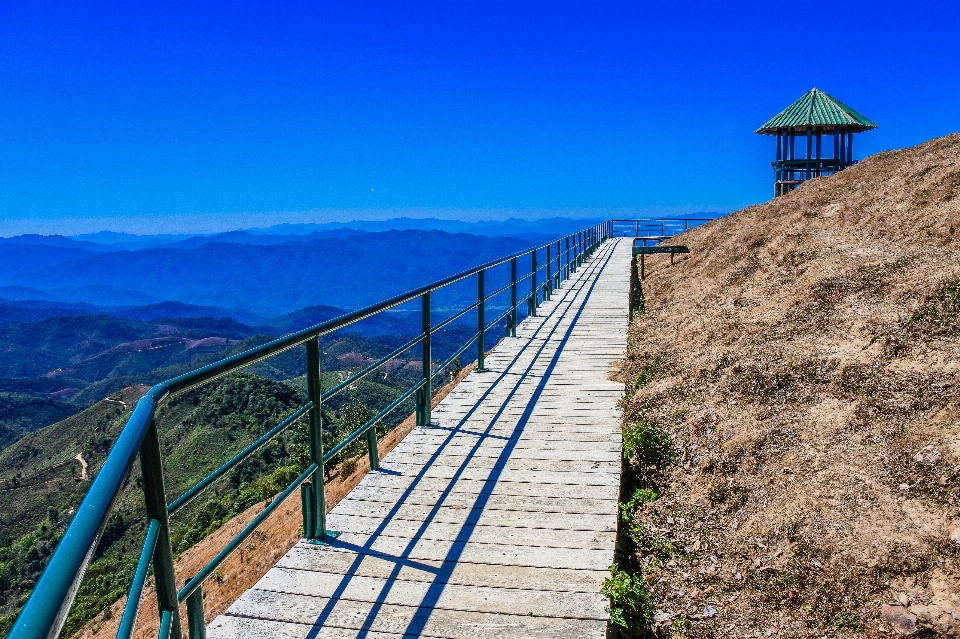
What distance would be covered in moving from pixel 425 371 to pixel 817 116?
24413mm

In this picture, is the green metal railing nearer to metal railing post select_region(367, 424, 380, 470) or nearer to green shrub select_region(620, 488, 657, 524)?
metal railing post select_region(367, 424, 380, 470)

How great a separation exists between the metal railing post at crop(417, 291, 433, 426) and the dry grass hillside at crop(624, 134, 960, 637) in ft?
5.56

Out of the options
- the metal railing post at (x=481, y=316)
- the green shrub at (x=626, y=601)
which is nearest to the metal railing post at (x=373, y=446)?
the green shrub at (x=626, y=601)

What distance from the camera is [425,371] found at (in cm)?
595

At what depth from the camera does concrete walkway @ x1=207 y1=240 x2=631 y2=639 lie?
10.1 feet

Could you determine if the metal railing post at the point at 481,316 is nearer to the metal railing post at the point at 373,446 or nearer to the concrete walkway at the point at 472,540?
the concrete walkway at the point at 472,540

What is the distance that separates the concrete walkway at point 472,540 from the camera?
3.08 metres

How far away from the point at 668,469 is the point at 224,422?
64874mm

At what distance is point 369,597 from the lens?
10.7 ft

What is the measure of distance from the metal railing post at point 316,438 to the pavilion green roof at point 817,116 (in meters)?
25.8

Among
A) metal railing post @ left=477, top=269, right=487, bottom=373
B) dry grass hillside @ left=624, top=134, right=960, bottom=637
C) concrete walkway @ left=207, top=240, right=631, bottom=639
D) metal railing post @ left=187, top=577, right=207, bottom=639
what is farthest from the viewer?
metal railing post @ left=477, top=269, right=487, bottom=373

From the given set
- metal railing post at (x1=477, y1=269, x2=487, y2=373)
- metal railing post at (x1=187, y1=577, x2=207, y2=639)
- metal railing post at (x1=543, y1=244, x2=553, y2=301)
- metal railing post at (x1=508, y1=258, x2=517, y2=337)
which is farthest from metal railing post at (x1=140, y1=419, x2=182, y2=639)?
metal railing post at (x1=543, y1=244, x2=553, y2=301)

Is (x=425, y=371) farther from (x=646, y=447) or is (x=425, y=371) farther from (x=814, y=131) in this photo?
(x=814, y=131)

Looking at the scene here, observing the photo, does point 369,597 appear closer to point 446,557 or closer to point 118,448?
point 446,557
